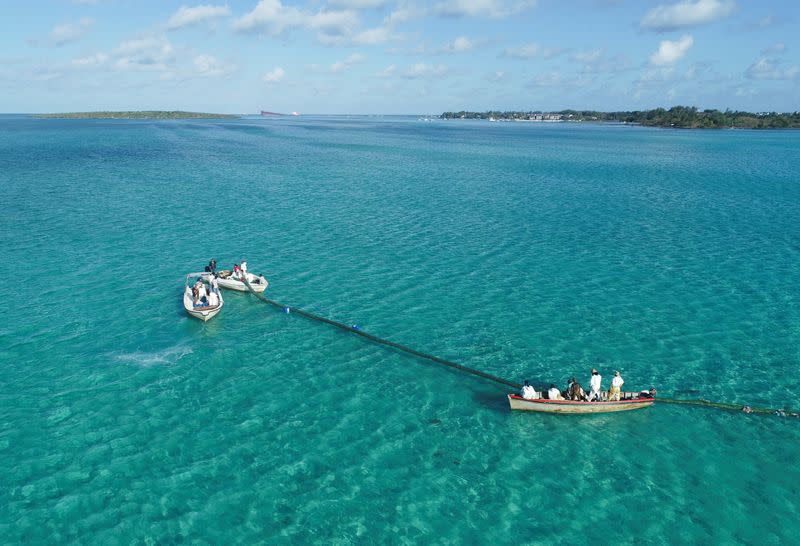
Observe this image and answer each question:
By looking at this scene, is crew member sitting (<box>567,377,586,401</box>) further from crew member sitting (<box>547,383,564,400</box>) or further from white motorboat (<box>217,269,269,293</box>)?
white motorboat (<box>217,269,269,293</box>)

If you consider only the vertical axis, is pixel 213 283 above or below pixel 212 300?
above

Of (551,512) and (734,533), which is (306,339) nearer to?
(551,512)

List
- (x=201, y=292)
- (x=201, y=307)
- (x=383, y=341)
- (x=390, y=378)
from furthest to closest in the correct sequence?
1. (x=201, y=292)
2. (x=201, y=307)
3. (x=383, y=341)
4. (x=390, y=378)

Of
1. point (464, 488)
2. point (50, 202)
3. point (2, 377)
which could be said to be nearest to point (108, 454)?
point (2, 377)

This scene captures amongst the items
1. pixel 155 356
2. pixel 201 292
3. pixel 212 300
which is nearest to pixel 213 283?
pixel 201 292

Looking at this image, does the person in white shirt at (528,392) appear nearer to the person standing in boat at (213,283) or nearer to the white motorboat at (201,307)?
the white motorboat at (201,307)

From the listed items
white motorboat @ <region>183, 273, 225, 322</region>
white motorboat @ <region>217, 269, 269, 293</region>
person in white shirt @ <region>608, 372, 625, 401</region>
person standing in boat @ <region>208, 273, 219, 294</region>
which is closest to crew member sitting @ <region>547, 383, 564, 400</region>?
person in white shirt @ <region>608, 372, 625, 401</region>

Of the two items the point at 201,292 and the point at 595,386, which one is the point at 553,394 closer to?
the point at 595,386
